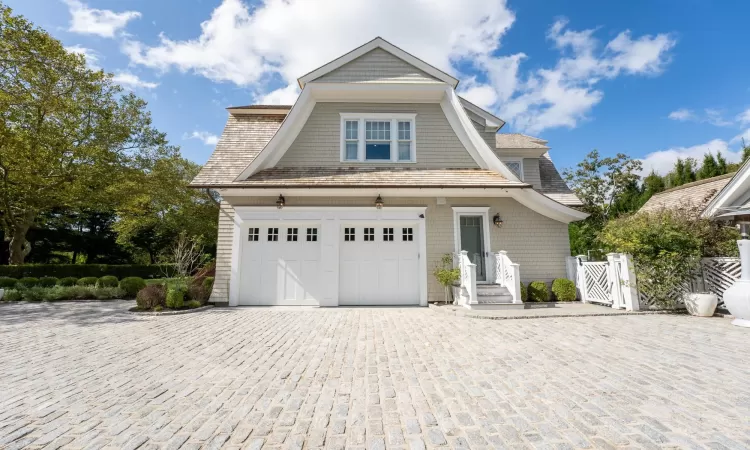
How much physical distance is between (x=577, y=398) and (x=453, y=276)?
5.58 m

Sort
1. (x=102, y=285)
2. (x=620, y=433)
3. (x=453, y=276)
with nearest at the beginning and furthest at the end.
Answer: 1. (x=620, y=433)
2. (x=453, y=276)
3. (x=102, y=285)

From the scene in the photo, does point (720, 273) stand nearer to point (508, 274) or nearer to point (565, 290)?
point (565, 290)

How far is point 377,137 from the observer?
10133 millimetres

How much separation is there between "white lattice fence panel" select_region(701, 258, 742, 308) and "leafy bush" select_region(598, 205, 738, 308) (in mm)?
259

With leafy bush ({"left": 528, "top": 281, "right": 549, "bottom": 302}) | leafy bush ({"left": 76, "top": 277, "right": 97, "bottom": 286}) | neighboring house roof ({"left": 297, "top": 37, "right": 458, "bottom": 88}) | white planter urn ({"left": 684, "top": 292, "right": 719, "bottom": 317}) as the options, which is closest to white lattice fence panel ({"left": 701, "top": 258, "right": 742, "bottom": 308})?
white planter urn ({"left": 684, "top": 292, "right": 719, "bottom": 317})

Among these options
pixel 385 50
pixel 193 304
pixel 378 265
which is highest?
pixel 385 50

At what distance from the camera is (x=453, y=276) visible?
865 centimetres

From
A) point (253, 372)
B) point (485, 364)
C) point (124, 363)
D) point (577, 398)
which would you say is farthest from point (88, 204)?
point (577, 398)

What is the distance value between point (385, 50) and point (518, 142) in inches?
221

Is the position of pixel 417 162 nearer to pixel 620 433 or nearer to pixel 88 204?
pixel 620 433

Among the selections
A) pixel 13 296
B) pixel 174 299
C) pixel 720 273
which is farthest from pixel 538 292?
pixel 13 296

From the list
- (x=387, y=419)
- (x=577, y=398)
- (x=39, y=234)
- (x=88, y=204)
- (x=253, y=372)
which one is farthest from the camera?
(x=39, y=234)

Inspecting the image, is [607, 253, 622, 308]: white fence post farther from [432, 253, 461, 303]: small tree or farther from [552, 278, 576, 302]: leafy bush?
[432, 253, 461, 303]: small tree

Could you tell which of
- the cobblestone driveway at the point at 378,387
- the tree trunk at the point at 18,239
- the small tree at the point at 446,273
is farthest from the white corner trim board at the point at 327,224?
the tree trunk at the point at 18,239
